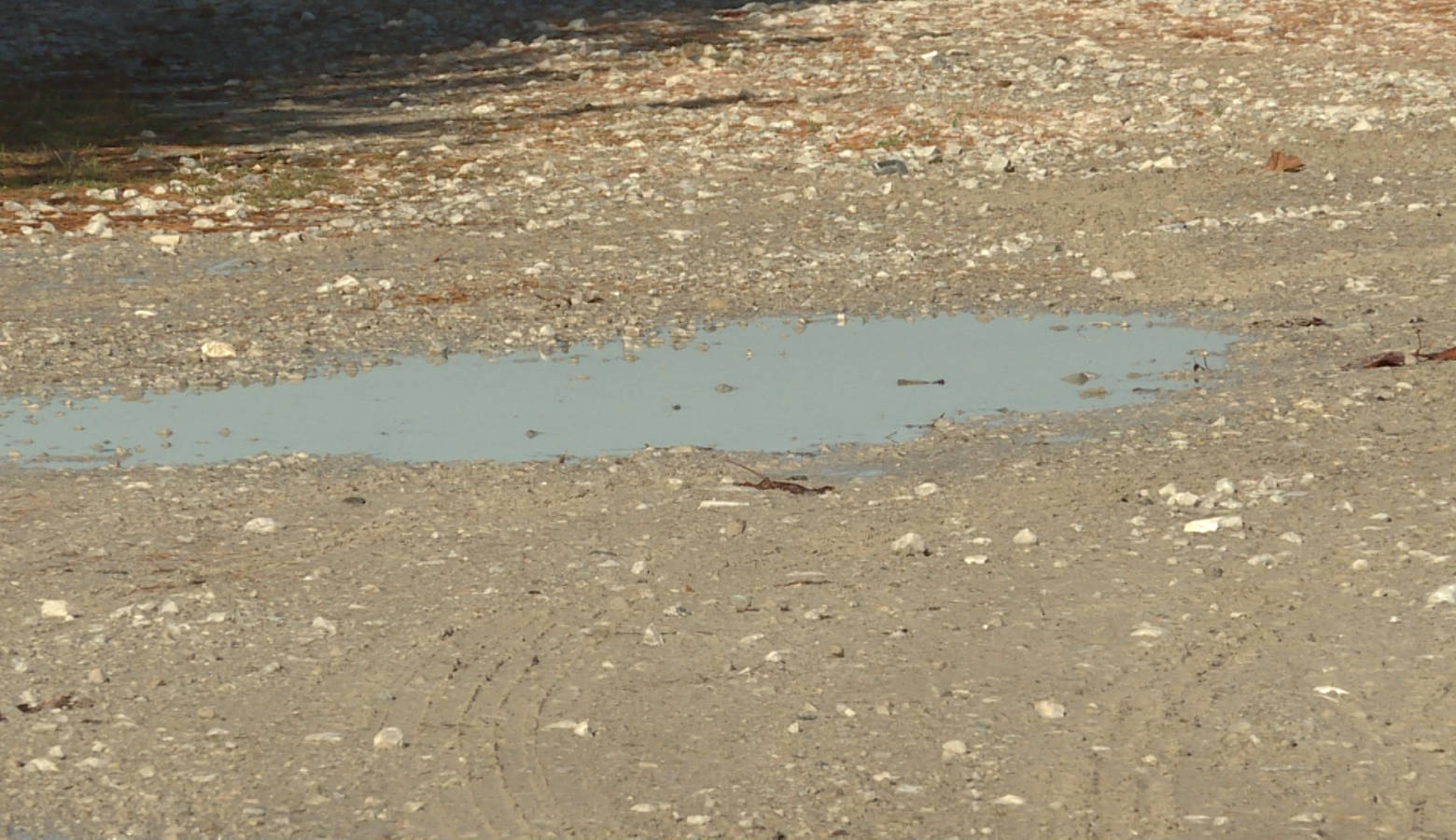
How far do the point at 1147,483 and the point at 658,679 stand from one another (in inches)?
86.0

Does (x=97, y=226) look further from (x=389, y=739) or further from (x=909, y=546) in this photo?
(x=389, y=739)

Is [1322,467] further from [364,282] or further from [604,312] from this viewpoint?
[364,282]

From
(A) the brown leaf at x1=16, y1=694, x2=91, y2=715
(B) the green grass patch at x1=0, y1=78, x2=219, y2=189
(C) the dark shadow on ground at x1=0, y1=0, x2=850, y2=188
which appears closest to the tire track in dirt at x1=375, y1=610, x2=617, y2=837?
(A) the brown leaf at x1=16, y1=694, x2=91, y2=715

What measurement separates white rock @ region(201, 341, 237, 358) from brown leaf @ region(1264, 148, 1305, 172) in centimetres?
639

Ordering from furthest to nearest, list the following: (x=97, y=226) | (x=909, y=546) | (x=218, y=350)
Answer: (x=97, y=226) → (x=218, y=350) → (x=909, y=546)

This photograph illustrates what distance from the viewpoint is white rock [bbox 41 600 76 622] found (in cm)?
569

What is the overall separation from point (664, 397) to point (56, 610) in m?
2.95

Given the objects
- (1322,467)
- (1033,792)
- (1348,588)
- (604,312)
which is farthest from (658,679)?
(604,312)

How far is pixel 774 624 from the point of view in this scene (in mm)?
5543

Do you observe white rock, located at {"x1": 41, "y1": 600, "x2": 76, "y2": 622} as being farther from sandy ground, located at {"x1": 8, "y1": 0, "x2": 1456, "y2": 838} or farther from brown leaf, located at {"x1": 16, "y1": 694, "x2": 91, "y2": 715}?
brown leaf, located at {"x1": 16, "y1": 694, "x2": 91, "y2": 715}

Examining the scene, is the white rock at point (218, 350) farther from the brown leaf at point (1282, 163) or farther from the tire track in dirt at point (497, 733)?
the brown leaf at point (1282, 163)

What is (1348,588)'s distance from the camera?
561cm

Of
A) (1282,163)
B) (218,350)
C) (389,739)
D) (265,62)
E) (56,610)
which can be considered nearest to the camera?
(389,739)

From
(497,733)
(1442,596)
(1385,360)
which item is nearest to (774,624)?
(497,733)
